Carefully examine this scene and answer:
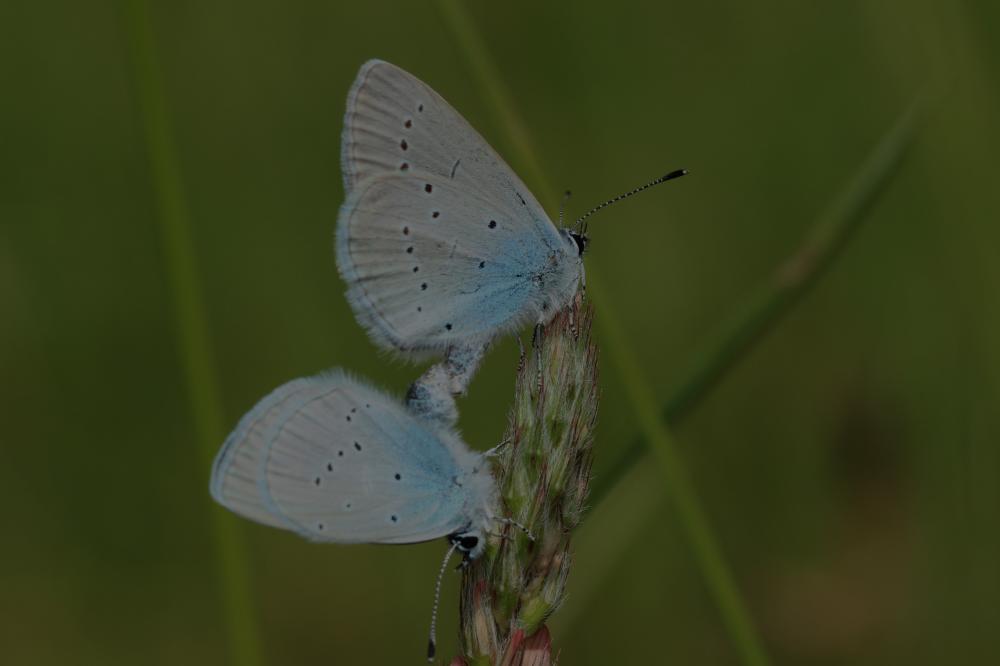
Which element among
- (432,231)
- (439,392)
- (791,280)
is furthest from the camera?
(432,231)

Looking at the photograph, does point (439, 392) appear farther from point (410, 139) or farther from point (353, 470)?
point (410, 139)

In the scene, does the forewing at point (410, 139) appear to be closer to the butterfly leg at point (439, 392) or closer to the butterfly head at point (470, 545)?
the butterfly leg at point (439, 392)

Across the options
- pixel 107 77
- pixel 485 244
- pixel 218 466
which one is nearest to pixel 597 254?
pixel 485 244

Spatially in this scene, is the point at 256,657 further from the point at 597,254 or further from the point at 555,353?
the point at 597,254

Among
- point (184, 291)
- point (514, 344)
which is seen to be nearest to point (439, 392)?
point (184, 291)

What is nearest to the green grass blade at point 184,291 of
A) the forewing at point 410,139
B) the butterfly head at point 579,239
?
the forewing at point 410,139

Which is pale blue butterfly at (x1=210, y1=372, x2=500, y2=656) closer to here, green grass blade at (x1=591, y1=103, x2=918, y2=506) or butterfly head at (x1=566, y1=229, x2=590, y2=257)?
green grass blade at (x1=591, y1=103, x2=918, y2=506)
